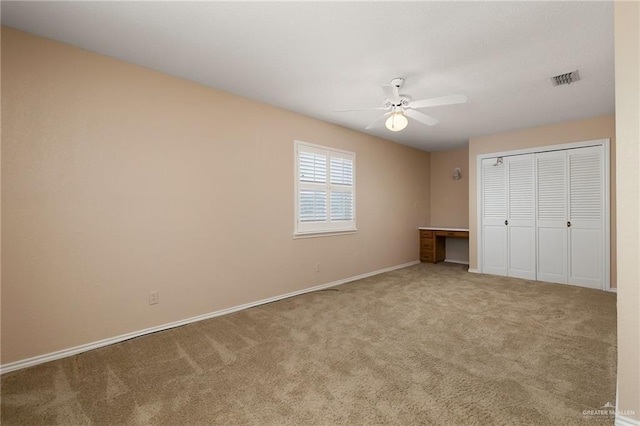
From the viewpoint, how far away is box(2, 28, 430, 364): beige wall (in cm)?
228

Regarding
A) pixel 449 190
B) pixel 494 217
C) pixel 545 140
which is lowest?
pixel 494 217

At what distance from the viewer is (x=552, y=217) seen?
477 cm

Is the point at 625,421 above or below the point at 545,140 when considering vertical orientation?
below

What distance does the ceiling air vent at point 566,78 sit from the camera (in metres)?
2.97

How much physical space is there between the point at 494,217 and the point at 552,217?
830mm

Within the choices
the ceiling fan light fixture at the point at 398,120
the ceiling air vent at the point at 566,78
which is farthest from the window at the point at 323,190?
the ceiling air vent at the point at 566,78

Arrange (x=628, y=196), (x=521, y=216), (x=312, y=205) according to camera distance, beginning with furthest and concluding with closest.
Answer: (x=521, y=216) < (x=312, y=205) < (x=628, y=196)

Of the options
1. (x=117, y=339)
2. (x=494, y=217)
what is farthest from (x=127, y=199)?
(x=494, y=217)

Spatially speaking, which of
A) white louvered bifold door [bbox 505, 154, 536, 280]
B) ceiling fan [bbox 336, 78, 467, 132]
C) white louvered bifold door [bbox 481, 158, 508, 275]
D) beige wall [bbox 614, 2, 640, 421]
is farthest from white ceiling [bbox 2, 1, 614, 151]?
white louvered bifold door [bbox 481, 158, 508, 275]

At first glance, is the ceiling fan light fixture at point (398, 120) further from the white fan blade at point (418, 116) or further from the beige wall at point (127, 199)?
the beige wall at point (127, 199)

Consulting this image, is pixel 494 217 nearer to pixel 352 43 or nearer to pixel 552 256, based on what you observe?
pixel 552 256

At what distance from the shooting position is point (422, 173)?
6.75 metres

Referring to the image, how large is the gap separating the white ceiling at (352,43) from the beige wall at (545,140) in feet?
2.96

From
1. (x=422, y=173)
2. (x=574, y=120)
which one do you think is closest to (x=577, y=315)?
(x=574, y=120)
